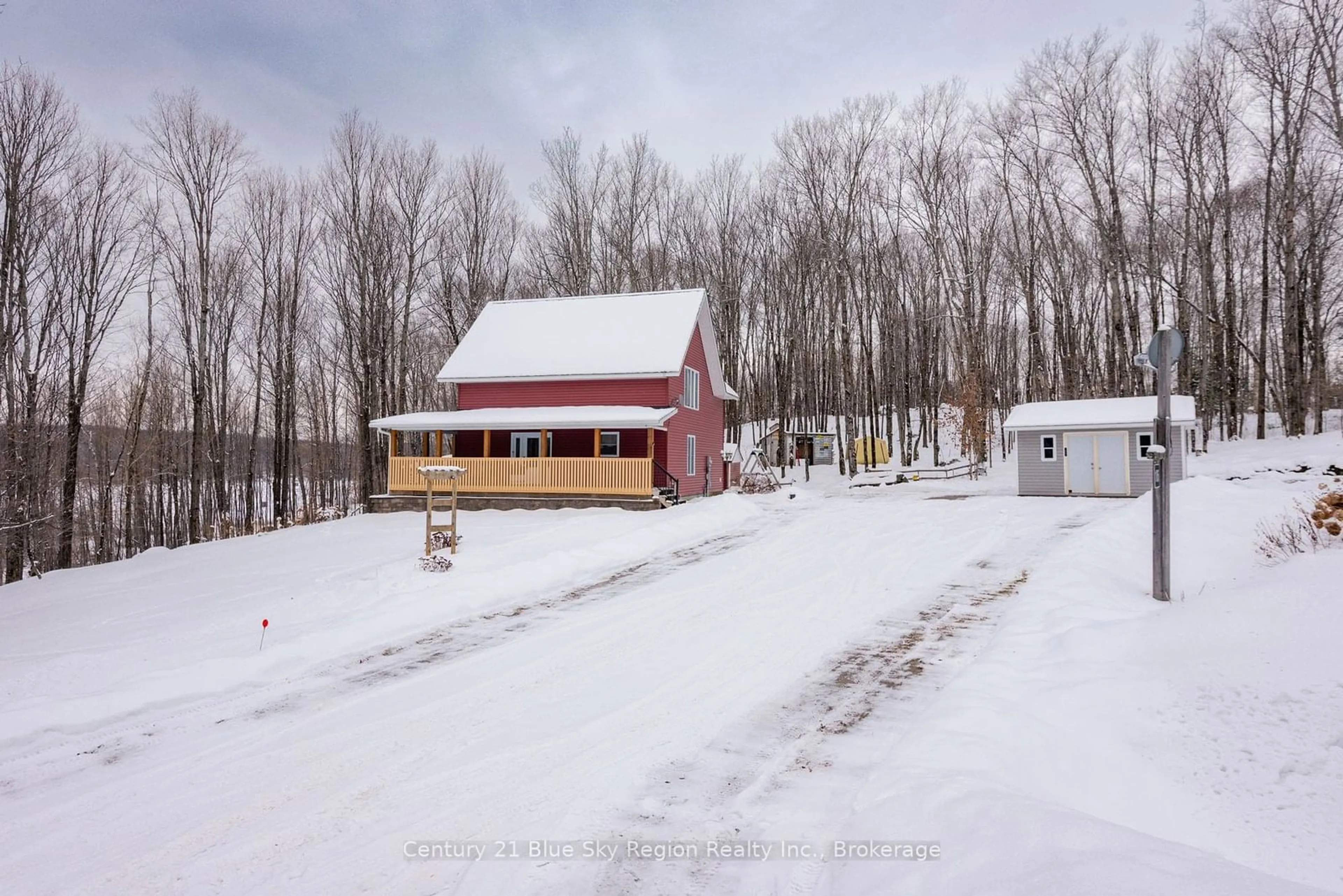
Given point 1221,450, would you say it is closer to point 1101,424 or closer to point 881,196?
point 1101,424

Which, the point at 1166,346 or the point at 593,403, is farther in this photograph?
the point at 593,403

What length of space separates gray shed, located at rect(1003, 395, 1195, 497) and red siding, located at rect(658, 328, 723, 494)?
36.1 feet

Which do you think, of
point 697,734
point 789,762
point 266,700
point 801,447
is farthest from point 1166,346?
point 801,447

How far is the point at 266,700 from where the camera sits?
5391 mm

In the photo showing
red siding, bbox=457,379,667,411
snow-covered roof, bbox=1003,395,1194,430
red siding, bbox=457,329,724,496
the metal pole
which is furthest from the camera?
red siding, bbox=457,379,667,411

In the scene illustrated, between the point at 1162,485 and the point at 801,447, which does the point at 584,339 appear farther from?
the point at 801,447

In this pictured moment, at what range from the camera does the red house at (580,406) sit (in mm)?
20438

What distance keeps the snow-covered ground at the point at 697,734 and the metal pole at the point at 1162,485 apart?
34cm

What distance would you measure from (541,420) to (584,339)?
5130mm

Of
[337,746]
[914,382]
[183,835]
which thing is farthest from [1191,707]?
[914,382]

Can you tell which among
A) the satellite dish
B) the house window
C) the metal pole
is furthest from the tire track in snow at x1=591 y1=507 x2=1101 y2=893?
the house window

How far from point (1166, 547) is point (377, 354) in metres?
30.7

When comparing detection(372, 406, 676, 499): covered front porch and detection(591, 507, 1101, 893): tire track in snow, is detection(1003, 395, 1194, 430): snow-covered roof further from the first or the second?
detection(591, 507, 1101, 893): tire track in snow

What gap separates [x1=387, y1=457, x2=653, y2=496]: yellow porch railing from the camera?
65.4 ft
